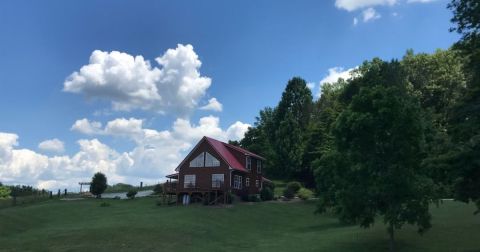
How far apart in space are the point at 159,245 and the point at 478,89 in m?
21.9

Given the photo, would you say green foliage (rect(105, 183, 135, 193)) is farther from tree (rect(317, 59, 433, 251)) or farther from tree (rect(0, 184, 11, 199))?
tree (rect(317, 59, 433, 251))

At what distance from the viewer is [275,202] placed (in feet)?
202

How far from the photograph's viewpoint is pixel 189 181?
2542 inches

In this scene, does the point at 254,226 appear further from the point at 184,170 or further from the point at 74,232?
the point at 184,170

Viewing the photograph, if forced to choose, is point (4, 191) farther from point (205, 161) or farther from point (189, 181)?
point (205, 161)

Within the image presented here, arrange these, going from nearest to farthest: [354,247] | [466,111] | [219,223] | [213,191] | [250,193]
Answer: [466,111] < [354,247] < [219,223] < [213,191] < [250,193]

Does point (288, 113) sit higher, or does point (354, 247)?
point (288, 113)

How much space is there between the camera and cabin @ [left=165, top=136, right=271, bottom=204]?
6188 cm

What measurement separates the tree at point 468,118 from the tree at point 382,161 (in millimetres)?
3134

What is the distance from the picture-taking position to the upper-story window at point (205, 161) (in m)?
63.8

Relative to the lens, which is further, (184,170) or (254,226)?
(184,170)

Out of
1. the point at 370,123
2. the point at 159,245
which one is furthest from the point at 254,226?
the point at 370,123

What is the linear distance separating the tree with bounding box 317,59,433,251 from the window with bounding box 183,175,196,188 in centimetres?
3536

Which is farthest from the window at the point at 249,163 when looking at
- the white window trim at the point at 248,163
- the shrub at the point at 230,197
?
the shrub at the point at 230,197
